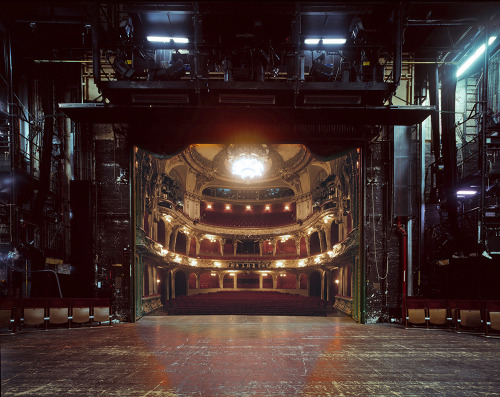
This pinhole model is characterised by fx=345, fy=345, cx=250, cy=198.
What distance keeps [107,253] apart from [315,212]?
1868cm

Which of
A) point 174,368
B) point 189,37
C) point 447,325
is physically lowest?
point 447,325

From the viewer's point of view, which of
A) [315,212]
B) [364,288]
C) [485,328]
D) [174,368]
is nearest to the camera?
[174,368]

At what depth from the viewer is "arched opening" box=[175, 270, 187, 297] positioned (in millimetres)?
31484

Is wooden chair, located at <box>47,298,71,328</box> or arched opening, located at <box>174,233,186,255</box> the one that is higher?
A: arched opening, located at <box>174,233,186,255</box>

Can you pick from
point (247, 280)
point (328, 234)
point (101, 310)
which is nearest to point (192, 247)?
point (247, 280)

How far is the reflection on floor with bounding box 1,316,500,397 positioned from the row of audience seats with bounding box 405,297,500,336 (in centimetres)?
61

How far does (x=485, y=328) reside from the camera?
348 inches

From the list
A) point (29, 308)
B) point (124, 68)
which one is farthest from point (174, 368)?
point (124, 68)

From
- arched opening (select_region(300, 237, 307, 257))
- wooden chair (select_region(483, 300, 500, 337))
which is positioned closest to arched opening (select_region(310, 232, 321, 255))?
arched opening (select_region(300, 237, 307, 257))

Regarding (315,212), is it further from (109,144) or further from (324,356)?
(324,356)

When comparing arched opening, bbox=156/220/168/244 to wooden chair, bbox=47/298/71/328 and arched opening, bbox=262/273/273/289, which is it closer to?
arched opening, bbox=262/273/273/289

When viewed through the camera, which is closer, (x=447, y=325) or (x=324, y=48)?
(x=324, y=48)

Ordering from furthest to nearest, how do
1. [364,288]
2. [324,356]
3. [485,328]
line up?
[364,288] < [485,328] < [324,356]

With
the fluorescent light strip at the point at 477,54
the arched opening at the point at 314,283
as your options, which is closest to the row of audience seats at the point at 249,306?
the arched opening at the point at 314,283
